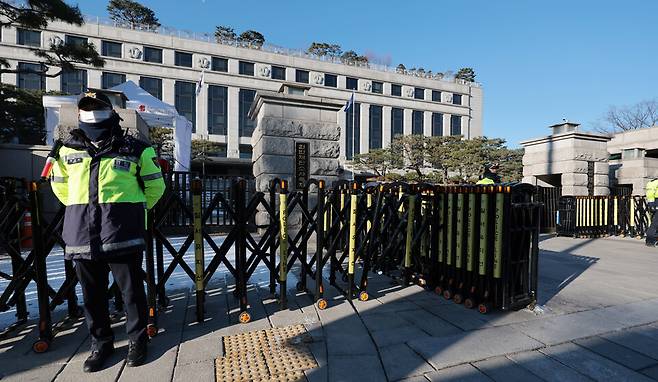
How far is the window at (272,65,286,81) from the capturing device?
45.6 meters

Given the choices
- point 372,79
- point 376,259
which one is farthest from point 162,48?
point 376,259

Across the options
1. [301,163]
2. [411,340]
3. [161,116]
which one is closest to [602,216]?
[301,163]

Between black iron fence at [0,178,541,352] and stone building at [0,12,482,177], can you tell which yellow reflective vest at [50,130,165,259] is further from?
stone building at [0,12,482,177]

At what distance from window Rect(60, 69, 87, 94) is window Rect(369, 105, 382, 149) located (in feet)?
118

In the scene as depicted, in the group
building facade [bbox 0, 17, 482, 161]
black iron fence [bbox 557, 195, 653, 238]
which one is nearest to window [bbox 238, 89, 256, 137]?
building facade [bbox 0, 17, 482, 161]

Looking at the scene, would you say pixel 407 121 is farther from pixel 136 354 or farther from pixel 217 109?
pixel 136 354

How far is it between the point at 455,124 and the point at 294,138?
54.0 metres

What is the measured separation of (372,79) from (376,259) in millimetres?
49334

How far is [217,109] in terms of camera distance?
42.2 meters

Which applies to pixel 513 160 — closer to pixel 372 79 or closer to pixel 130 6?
pixel 372 79

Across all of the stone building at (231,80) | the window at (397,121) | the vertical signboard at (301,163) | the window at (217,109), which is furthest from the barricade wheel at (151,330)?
the window at (397,121)

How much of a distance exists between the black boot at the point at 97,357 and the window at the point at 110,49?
150 ft

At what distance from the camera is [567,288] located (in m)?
4.87

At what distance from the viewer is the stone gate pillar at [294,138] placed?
757 centimetres
